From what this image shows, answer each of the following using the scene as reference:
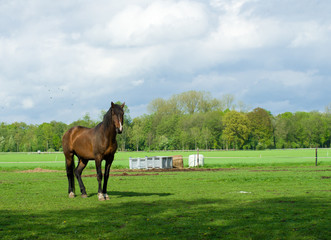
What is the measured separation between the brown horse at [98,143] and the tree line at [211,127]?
378ft

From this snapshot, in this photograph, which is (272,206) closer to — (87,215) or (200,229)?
(200,229)

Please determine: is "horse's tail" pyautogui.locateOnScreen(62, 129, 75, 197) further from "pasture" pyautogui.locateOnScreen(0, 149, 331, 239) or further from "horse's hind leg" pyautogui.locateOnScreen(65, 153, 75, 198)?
"pasture" pyautogui.locateOnScreen(0, 149, 331, 239)

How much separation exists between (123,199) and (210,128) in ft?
404

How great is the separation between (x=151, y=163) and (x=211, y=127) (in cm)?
9734

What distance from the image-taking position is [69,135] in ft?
48.5

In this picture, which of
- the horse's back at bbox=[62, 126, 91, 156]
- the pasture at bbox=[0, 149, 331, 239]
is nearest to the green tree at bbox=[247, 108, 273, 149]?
the horse's back at bbox=[62, 126, 91, 156]

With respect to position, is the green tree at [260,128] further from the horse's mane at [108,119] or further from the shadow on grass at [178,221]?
the shadow on grass at [178,221]

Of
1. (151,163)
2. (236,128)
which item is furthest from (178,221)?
(236,128)

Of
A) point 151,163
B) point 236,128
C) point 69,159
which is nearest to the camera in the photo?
point 69,159

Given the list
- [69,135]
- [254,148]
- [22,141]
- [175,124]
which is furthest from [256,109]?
[69,135]

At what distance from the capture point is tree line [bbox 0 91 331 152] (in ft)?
437

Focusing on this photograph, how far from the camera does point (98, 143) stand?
1344 cm

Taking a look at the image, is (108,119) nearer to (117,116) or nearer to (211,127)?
(117,116)

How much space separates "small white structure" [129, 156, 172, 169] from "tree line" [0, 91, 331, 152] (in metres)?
90.7
